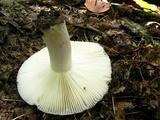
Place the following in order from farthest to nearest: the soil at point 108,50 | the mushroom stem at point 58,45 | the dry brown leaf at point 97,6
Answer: the dry brown leaf at point 97,6
the soil at point 108,50
the mushroom stem at point 58,45

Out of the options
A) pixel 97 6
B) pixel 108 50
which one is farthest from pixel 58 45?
pixel 97 6

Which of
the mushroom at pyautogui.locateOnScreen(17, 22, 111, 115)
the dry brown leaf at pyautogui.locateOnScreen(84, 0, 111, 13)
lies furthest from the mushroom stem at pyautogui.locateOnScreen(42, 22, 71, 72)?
the dry brown leaf at pyautogui.locateOnScreen(84, 0, 111, 13)

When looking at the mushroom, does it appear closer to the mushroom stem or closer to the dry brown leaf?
the mushroom stem

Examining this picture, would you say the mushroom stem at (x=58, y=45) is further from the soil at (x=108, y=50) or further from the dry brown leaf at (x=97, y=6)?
the dry brown leaf at (x=97, y=6)

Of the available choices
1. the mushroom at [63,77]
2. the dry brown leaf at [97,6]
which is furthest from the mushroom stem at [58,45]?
the dry brown leaf at [97,6]

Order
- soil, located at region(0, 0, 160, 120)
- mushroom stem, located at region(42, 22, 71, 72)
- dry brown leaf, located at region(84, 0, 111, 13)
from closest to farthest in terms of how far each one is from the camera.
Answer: mushroom stem, located at region(42, 22, 71, 72)
soil, located at region(0, 0, 160, 120)
dry brown leaf, located at region(84, 0, 111, 13)

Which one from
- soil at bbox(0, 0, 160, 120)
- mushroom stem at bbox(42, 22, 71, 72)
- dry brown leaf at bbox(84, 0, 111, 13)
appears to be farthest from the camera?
dry brown leaf at bbox(84, 0, 111, 13)

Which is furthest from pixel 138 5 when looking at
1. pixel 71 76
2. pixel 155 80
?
pixel 71 76
